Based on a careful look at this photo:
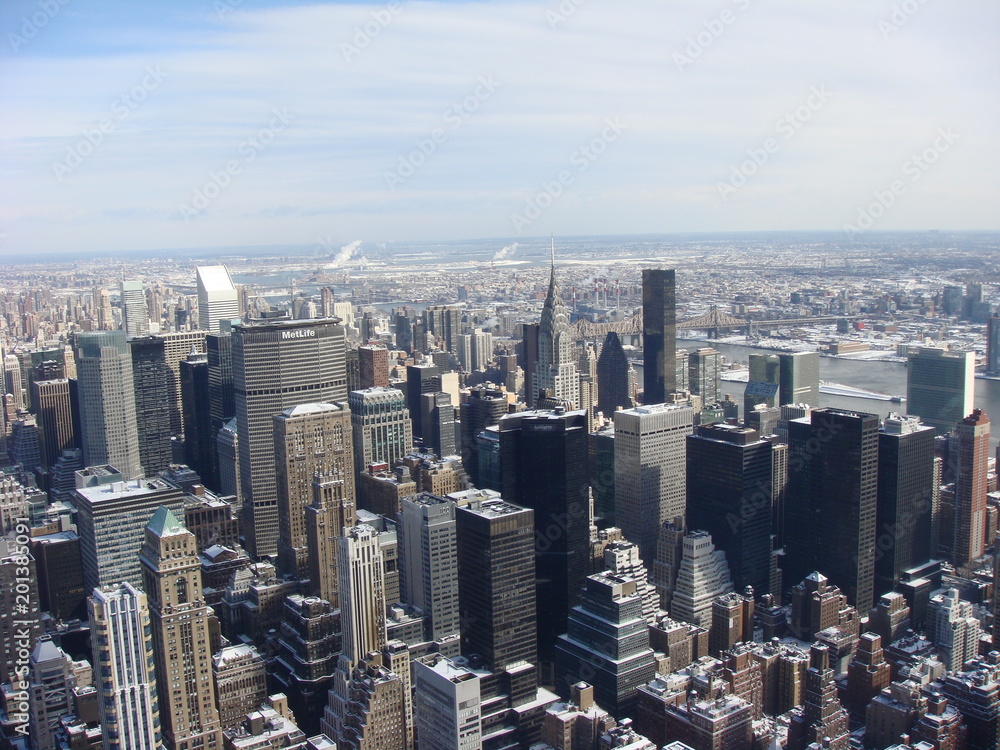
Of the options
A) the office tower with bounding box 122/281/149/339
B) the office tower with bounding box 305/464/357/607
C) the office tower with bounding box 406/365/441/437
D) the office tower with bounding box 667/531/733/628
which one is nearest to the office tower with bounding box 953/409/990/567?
the office tower with bounding box 667/531/733/628

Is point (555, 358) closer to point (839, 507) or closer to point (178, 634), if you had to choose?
point (839, 507)

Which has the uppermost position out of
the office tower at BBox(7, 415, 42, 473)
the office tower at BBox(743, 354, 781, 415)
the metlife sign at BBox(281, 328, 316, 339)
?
the metlife sign at BBox(281, 328, 316, 339)

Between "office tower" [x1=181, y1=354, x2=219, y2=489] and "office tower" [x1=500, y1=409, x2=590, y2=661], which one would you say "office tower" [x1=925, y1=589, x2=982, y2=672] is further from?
"office tower" [x1=181, y1=354, x2=219, y2=489]

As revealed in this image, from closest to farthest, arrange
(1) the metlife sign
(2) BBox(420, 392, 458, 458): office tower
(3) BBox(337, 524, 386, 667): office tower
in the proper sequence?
1. (3) BBox(337, 524, 386, 667): office tower
2. (1) the metlife sign
3. (2) BBox(420, 392, 458, 458): office tower

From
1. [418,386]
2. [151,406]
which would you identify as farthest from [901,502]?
[151,406]

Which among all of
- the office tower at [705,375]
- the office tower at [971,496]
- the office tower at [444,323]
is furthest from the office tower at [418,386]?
the office tower at [971,496]

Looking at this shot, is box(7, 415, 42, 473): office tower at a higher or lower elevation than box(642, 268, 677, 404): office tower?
lower

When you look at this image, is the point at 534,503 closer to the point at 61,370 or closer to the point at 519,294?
the point at 61,370
